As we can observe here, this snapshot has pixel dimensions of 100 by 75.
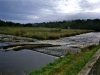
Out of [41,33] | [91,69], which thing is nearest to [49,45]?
[91,69]

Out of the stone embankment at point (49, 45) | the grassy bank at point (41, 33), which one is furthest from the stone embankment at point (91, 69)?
Result: the grassy bank at point (41, 33)

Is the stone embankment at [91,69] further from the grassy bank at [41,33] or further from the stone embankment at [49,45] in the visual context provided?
the grassy bank at [41,33]

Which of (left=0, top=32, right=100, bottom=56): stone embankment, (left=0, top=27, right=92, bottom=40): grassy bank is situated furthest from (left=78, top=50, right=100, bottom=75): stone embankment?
(left=0, top=27, right=92, bottom=40): grassy bank

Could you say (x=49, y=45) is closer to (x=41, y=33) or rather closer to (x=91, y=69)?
(x=91, y=69)

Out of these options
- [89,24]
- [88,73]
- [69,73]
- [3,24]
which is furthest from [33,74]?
[89,24]

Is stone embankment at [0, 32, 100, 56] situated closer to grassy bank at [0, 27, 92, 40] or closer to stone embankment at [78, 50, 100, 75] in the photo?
grassy bank at [0, 27, 92, 40]

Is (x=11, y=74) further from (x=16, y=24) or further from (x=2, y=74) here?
(x=16, y=24)

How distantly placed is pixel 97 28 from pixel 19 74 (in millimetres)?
117827

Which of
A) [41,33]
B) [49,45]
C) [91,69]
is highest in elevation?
[91,69]

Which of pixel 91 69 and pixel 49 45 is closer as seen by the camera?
pixel 91 69

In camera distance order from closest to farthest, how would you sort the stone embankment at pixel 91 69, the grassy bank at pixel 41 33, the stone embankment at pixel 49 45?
1. the stone embankment at pixel 91 69
2. the stone embankment at pixel 49 45
3. the grassy bank at pixel 41 33

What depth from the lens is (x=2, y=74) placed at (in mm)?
12688

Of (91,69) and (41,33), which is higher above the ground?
(91,69)

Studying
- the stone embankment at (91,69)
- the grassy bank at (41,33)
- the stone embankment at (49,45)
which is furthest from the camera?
the grassy bank at (41,33)
